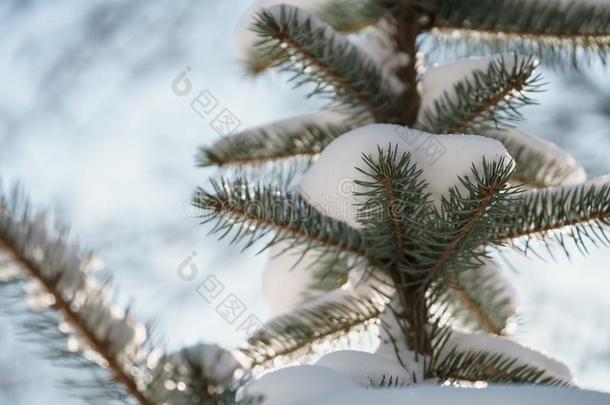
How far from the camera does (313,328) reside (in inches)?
50.4

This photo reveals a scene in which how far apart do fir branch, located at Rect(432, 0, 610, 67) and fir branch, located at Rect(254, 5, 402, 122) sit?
0.27 metres

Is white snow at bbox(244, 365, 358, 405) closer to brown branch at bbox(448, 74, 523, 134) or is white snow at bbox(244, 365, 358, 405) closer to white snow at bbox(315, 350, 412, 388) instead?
white snow at bbox(315, 350, 412, 388)

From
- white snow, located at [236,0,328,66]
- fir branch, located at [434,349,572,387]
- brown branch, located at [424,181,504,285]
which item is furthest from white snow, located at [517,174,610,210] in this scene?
white snow, located at [236,0,328,66]

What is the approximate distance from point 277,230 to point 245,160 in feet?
1.29

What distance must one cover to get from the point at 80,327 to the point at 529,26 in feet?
4.05

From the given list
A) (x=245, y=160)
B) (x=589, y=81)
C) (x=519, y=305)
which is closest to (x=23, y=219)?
(x=245, y=160)

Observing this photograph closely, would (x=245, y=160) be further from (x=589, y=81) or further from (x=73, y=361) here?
(x=589, y=81)

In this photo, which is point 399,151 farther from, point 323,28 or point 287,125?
point 287,125

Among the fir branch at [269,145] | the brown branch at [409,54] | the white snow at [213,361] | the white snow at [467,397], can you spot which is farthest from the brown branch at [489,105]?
the white snow at [213,361]

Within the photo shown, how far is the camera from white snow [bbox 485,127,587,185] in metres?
1.47

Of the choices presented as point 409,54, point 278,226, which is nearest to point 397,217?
point 278,226

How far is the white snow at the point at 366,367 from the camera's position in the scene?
103 cm

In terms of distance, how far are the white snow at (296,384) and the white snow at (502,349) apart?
37 centimetres

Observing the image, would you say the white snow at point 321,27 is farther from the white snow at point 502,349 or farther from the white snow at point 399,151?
the white snow at point 502,349
